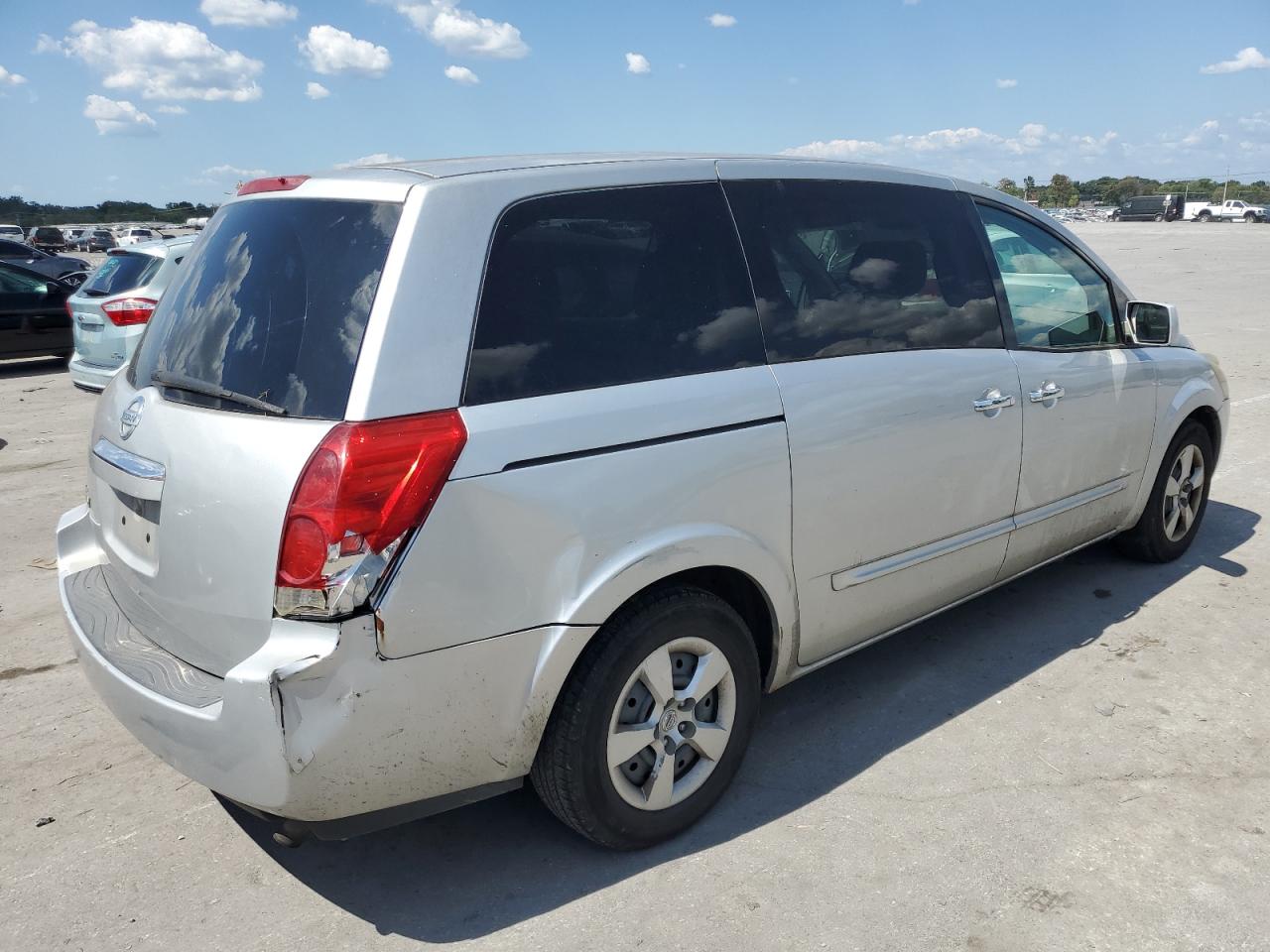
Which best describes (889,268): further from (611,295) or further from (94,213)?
(94,213)

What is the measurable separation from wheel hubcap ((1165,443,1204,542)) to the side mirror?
28.6 inches

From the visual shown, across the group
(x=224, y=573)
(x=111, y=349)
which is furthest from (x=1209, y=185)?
(x=224, y=573)

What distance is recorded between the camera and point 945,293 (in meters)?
3.71

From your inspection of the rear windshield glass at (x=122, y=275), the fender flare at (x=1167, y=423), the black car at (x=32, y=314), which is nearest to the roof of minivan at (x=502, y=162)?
the fender flare at (x=1167, y=423)

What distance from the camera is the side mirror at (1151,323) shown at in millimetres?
4523

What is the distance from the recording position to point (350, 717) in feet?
7.52

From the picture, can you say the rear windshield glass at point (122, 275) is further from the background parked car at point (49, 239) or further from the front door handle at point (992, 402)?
the background parked car at point (49, 239)

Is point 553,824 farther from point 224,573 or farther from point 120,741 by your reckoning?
point 120,741

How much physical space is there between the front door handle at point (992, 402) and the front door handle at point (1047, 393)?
0.17 meters

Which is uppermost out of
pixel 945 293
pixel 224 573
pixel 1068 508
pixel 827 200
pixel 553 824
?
pixel 827 200

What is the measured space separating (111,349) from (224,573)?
29.4ft

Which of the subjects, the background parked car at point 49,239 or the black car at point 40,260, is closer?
the black car at point 40,260

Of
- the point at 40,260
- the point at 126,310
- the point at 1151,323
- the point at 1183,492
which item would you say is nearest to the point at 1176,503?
the point at 1183,492

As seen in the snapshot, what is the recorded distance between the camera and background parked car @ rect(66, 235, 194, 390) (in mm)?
10094
